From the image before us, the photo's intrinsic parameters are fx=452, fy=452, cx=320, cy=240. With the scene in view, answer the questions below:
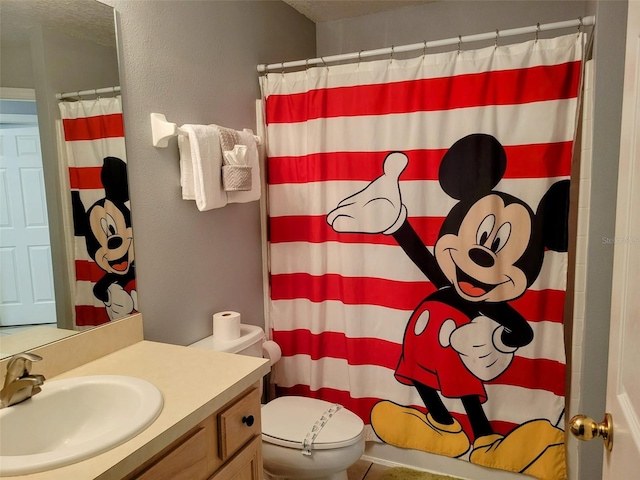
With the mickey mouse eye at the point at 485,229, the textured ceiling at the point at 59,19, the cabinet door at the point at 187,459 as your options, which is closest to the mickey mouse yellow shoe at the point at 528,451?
the mickey mouse eye at the point at 485,229

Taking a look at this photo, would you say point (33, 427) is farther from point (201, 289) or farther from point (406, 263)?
point (406, 263)

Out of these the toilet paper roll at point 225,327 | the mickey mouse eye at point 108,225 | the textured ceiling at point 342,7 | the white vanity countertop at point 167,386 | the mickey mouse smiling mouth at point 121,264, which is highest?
the textured ceiling at point 342,7

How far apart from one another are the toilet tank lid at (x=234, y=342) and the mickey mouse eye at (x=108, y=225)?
0.59 m

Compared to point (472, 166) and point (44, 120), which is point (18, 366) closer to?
point (44, 120)

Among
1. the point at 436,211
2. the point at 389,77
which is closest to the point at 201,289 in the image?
the point at 436,211

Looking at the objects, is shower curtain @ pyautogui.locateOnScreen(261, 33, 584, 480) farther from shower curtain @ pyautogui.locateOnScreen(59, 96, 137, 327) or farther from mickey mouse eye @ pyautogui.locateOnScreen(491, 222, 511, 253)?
shower curtain @ pyautogui.locateOnScreen(59, 96, 137, 327)

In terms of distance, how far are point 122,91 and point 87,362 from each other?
0.87 meters

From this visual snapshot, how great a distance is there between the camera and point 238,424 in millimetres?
1230

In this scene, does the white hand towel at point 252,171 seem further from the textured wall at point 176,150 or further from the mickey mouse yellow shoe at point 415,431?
the mickey mouse yellow shoe at point 415,431

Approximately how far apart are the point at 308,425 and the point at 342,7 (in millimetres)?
2244

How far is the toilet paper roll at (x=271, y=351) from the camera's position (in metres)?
2.18

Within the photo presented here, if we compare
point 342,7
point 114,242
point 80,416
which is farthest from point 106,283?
point 342,7

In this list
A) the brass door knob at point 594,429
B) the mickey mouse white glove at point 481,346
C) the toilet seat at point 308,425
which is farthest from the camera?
the mickey mouse white glove at point 481,346

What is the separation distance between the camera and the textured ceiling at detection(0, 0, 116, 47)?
1.18 m
